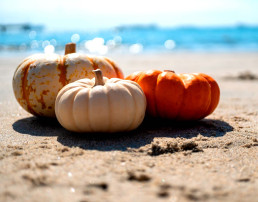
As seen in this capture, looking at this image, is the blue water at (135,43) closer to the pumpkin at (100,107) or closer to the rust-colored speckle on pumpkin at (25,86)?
the rust-colored speckle on pumpkin at (25,86)

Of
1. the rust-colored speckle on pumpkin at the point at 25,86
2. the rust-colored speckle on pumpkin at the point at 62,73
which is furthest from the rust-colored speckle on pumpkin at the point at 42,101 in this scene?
the rust-colored speckle on pumpkin at the point at 62,73

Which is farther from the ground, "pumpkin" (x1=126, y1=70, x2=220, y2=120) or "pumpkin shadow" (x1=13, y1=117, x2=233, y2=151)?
"pumpkin" (x1=126, y1=70, x2=220, y2=120)

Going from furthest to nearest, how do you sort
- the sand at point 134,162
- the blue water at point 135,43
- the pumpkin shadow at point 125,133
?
1. the blue water at point 135,43
2. the pumpkin shadow at point 125,133
3. the sand at point 134,162

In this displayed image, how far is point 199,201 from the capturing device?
162 centimetres

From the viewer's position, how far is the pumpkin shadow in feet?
8.28

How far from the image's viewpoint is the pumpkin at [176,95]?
9.91 ft

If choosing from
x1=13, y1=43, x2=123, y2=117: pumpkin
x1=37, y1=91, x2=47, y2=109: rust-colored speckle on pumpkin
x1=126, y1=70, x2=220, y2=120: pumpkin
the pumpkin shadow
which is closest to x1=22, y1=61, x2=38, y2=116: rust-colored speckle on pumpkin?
x1=13, y1=43, x2=123, y2=117: pumpkin

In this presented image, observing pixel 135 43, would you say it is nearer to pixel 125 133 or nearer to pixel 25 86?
pixel 25 86

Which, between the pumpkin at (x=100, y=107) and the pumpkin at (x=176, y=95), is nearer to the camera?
the pumpkin at (x=100, y=107)

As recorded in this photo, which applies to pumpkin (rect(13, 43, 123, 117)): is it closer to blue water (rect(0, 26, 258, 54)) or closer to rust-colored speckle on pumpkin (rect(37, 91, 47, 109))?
rust-colored speckle on pumpkin (rect(37, 91, 47, 109))

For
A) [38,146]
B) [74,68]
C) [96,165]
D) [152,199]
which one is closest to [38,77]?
[74,68]

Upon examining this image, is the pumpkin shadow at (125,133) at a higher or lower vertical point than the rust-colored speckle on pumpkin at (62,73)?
lower

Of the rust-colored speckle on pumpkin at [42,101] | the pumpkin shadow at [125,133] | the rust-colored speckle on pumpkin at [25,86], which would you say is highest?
the rust-colored speckle on pumpkin at [25,86]

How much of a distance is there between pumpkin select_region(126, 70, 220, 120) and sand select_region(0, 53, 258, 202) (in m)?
0.14
